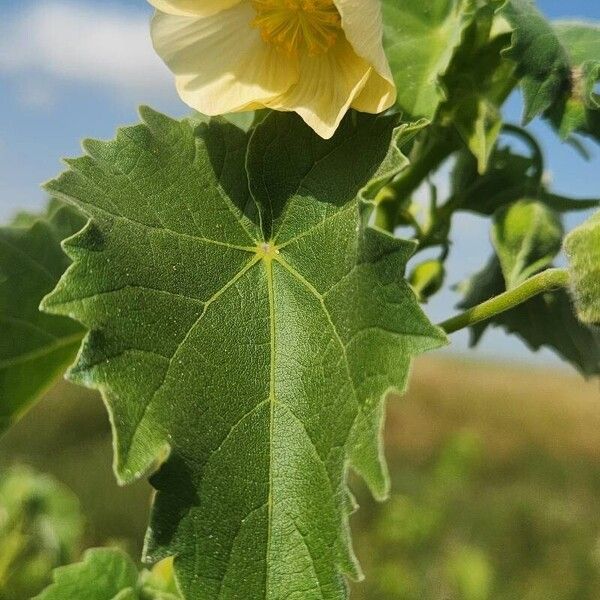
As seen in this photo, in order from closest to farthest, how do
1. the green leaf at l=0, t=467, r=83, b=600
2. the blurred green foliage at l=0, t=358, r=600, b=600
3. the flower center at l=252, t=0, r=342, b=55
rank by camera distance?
the flower center at l=252, t=0, r=342, b=55 < the green leaf at l=0, t=467, r=83, b=600 < the blurred green foliage at l=0, t=358, r=600, b=600

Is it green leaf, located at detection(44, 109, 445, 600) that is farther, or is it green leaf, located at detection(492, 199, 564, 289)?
green leaf, located at detection(492, 199, 564, 289)

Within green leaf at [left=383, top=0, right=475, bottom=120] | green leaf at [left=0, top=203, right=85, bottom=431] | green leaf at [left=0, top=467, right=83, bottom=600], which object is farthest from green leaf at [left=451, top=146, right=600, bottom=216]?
green leaf at [left=0, top=467, right=83, bottom=600]

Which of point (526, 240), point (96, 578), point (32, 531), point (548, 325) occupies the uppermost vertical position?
point (526, 240)

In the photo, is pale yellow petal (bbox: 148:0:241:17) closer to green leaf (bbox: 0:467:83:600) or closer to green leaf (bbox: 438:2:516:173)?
green leaf (bbox: 438:2:516:173)

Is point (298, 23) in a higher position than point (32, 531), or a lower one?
higher

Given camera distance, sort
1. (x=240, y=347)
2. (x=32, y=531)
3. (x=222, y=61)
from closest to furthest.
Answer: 1. (x=240, y=347)
2. (x=222, y=61)
3. (x=32, y=531)

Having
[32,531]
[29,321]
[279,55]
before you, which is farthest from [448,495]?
[279,55]

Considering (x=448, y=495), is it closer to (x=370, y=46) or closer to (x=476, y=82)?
(x=476, y=82)
